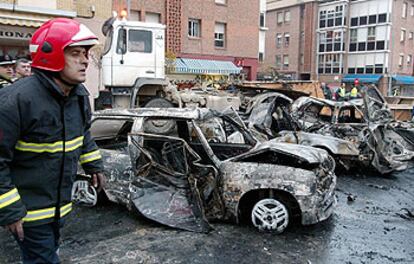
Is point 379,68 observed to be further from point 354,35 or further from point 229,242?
point 229,242

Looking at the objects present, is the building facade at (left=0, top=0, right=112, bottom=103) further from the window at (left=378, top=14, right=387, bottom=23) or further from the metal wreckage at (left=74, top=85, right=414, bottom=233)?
the window at (left=378, top=14, right=387, bottom=23)

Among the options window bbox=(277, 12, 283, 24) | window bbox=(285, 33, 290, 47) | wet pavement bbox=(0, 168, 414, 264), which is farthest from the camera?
window bbox=(277, 12, 283, 24)

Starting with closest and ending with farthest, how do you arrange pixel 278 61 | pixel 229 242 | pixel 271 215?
1. pixel 229 242
2. pixel 271 215
3. pixel 278 61

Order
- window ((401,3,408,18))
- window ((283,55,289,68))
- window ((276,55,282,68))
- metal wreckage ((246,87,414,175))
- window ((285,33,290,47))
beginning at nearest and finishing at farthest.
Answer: metal wreckage ((246,87,414,175)) → window ((401,3,408,18)) → window ((285,33,290,47)) → window ((283,55,289,68)) → window ((276,55,282,68))

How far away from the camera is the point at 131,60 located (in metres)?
9.80

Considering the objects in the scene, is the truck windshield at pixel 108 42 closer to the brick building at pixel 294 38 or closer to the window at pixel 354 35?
the brick building at pixel 294 38

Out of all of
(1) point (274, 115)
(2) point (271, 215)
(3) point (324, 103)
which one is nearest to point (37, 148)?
(2) point (271, 215)

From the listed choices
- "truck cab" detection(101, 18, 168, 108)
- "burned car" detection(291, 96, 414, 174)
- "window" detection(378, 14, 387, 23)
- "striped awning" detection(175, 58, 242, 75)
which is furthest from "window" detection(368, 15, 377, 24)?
"truck cab" detection(101, 18, 168, 108)

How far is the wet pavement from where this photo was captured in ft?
12.8

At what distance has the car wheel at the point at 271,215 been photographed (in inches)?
178

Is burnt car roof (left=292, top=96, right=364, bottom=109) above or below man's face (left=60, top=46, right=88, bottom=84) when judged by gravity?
below

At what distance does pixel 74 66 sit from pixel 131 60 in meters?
7.87

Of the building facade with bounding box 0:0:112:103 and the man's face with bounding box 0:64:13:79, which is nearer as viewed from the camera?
the man's face with bounding box 0:64:13:79

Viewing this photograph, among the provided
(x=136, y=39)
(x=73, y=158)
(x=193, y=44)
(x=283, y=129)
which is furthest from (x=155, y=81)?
(x=193, y=44)
